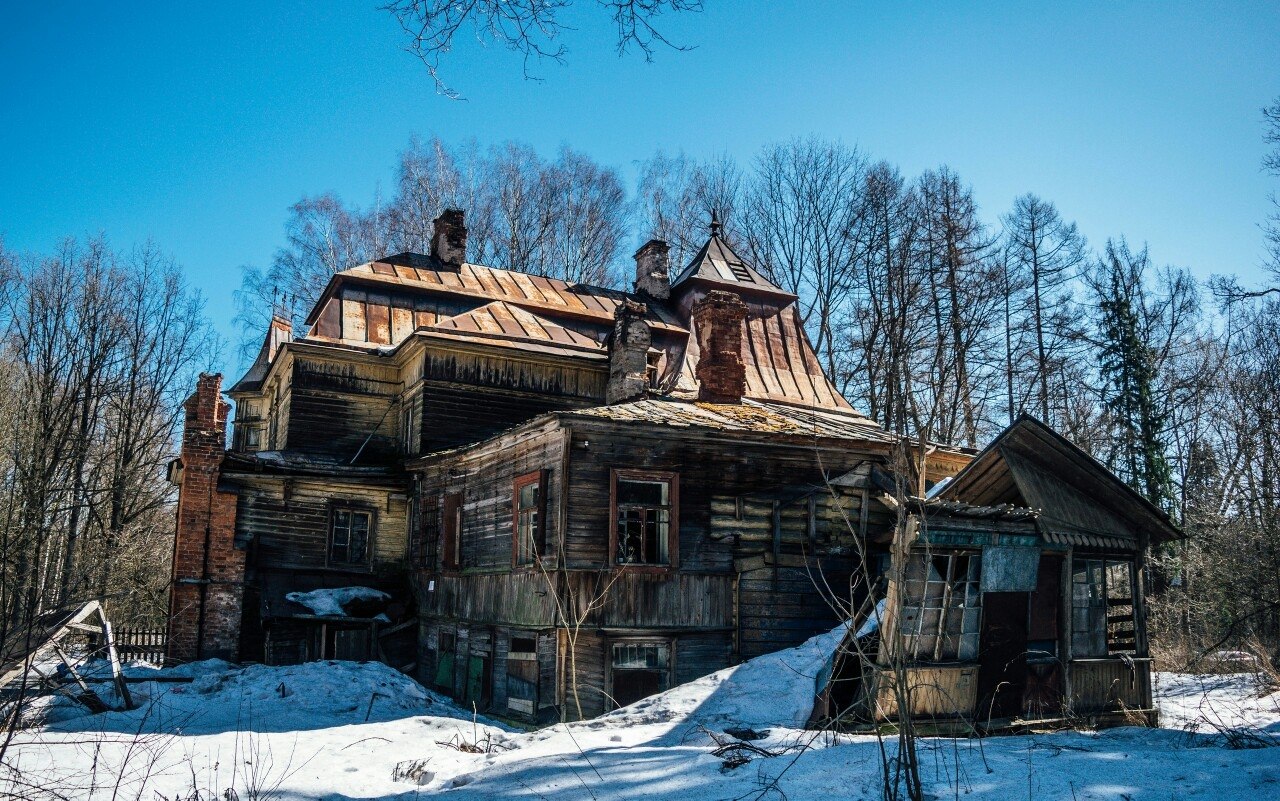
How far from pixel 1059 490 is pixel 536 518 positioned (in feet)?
26.4

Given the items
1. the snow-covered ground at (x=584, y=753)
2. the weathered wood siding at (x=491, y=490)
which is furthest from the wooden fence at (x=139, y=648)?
the weathered wood siding at (x=491, y=490)

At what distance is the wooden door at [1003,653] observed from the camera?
1270 cm

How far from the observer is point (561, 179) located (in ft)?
130

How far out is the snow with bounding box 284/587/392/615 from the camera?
1902 cm

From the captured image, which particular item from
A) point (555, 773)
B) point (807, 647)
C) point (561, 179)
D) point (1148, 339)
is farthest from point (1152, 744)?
point (561, 179)

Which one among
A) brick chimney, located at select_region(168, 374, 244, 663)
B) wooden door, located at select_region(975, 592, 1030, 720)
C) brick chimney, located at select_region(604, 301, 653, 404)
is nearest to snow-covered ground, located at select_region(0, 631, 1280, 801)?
wooden door, located at select_region(975, 592, 1030, 720)

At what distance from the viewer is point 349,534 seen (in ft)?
69.2

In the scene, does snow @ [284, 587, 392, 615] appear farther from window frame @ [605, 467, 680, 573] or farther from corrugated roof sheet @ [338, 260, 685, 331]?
corrugated roof sheet @ [338, 260, 685, 331]

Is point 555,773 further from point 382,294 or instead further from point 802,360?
point 802,360

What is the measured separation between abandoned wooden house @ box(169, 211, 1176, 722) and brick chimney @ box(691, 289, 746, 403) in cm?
5

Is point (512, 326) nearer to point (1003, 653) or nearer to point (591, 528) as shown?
point (591, 528)

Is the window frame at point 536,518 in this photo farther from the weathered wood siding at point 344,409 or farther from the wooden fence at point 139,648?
the wooden fence at point 139,648

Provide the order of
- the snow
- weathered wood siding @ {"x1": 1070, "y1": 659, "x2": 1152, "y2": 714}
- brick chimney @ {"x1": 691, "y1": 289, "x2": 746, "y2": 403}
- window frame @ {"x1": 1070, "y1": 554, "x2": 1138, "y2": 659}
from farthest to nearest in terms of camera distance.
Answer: the snow → brick chimney @ {"x1": 691, "y1": 289, "x2": 746, "y2": 403} → window frame @ {"x1": 1070, "y1": 554, "x2": 1138, "y2": 659} → weathered wood siding @ {"x1": 1070, "y1": 659, "x2": 1152, "y2": 714}

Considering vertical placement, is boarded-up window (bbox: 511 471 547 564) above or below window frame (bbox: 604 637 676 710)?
above
